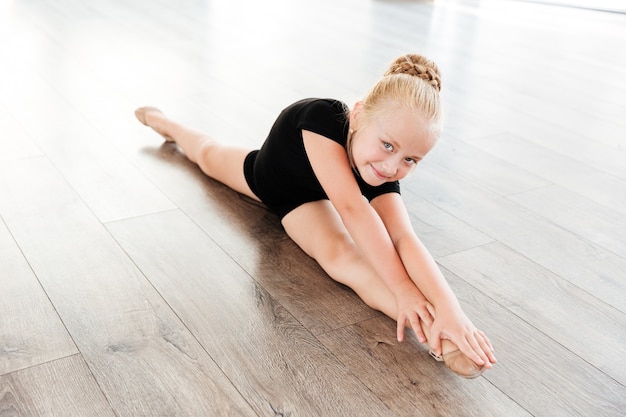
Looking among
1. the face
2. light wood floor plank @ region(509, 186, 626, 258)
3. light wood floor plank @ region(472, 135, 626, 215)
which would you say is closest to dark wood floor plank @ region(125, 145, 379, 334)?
the face

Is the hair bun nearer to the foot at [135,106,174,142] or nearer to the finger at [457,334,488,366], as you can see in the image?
the finger at [457,334,488,366]

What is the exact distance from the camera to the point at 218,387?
45.2 inches

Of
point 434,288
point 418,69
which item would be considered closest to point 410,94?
point 418,69

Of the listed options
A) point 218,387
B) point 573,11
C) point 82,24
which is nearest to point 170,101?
point 82,24

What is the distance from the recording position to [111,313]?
132cm

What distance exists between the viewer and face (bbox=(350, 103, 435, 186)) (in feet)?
4.29

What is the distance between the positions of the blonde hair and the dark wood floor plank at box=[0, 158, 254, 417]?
21.3 inches

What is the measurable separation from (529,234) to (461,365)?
0.64 meters

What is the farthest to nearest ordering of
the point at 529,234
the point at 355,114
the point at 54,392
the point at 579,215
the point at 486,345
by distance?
the point at 579,215 → the point at 529,234 → the point at 355,114 → the point at 486,345 → the point at 54,392

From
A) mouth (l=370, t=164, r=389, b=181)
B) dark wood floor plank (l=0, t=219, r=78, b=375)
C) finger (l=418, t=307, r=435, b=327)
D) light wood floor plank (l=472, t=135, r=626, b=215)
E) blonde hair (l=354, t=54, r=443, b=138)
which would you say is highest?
blonde hair (l=354, t=54, r=443, b=138)

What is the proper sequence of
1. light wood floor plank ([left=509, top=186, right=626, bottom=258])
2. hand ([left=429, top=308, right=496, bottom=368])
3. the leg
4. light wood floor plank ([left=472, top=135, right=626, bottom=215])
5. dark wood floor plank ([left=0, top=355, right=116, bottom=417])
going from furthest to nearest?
light wood floor plank ([left=472, top=135, right=626, bottom=215])
the leg
light wood floor plank ([left=509, top=186, right=626, bottom=258])
hand ([left=429, top=308, right=496, bottom=368])
dark wood floor plank ([left=0, top=355, right=116, bottom=417])

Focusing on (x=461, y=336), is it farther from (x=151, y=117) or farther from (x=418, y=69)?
(x=151, y=117)

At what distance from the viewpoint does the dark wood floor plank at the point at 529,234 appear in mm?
1538

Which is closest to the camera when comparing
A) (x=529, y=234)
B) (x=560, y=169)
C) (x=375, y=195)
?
(x=375, y=195)
